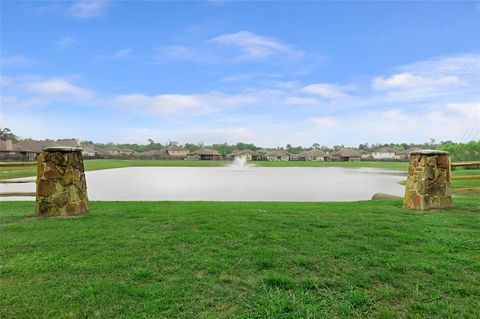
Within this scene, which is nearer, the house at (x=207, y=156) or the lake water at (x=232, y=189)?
the lake water at (x=232, y=189)

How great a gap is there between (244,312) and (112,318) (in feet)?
3.28

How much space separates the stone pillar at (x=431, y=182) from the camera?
620 centimetres

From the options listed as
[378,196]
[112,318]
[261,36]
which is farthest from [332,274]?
[261,36]

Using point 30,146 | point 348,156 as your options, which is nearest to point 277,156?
point 348,156

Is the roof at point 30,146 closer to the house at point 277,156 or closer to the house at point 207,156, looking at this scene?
the house at point 207,156

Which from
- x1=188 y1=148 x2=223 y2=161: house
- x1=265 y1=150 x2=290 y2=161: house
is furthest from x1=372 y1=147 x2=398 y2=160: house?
x1=188 y1=148 x2=223 y2=161: house

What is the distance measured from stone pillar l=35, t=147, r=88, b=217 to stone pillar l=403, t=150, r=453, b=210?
6.89 meters

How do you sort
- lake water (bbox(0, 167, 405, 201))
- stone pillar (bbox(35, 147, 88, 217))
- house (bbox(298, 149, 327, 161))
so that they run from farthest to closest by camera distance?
house (bbox(298, 149, 327, 161)) < lake water (bbox(0, 167, 405, 201)) < stone pillar (bbox(35, 147, 88, 217))

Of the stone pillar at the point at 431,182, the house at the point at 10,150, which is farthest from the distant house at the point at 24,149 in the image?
the stone pillar at the point at 431,182

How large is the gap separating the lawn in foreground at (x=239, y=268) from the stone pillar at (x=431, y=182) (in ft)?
3.76

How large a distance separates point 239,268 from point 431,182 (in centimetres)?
517

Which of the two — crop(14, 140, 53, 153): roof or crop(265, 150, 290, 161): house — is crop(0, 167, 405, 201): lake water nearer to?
crop(14, 140, 53, 153): roof

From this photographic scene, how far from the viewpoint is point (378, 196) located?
9109mm

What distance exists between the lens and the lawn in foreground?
2.35 meters
